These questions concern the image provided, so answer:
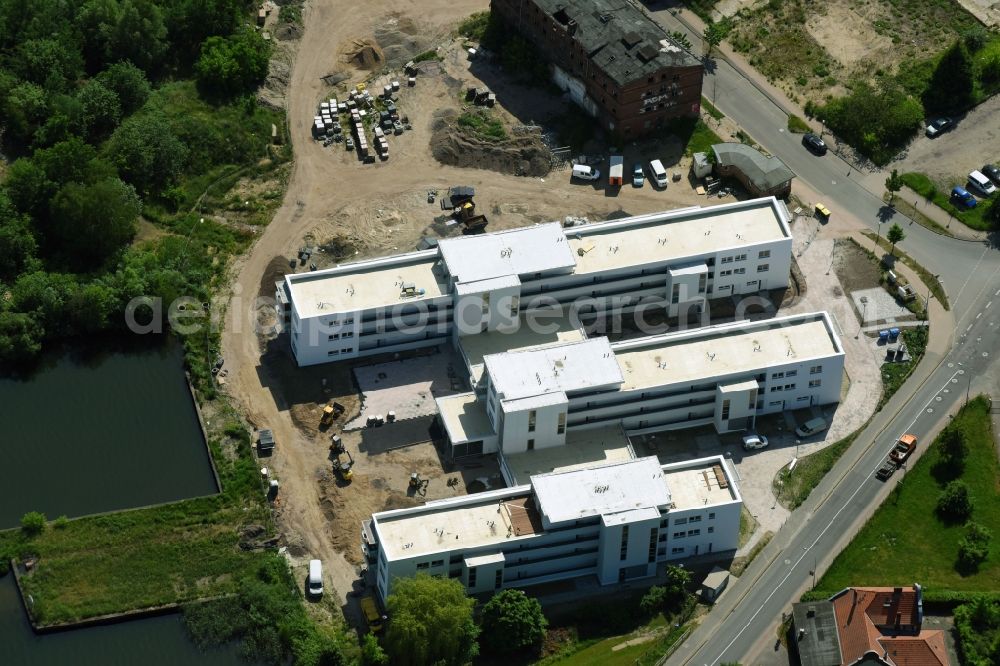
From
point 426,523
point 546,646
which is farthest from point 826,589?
point 426,523

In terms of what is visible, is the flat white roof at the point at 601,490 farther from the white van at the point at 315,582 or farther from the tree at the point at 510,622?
the white van at the point at 315,582

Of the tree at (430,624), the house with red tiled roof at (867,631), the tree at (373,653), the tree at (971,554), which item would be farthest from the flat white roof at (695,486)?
the tree at (373,653)

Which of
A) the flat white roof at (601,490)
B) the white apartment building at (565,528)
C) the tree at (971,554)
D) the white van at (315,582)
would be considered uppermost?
the flat white roof at (601,490)

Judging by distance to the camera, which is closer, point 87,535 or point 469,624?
point 469,624

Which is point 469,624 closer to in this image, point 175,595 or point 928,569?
point 175,595

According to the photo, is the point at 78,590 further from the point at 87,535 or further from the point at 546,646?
the point at 546,646
